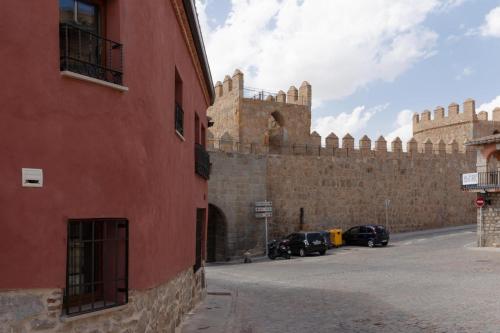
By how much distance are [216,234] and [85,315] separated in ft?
71.2

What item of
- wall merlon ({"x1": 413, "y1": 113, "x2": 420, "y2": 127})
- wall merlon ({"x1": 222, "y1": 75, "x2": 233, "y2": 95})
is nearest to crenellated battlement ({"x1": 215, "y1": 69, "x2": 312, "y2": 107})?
wall merlon ({"x1": 222, "y1": 75, "x2": 233, "y2": 95})

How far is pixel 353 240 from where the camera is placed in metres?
28.7

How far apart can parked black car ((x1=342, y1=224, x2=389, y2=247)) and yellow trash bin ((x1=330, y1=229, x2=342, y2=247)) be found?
0.75 metres

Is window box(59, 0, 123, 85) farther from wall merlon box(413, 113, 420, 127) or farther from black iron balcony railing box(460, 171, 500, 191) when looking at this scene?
wall merlon box(413, 113, 420, 127)

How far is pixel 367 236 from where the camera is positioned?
27.9m

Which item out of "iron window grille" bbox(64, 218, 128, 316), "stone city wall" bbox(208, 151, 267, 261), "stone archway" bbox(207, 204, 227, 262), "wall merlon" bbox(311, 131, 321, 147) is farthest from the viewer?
"wall merlon" bbox(311, 131, 321, 147)

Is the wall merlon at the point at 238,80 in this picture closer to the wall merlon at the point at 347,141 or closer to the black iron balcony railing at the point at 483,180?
the wall merlon at the point at 347,141

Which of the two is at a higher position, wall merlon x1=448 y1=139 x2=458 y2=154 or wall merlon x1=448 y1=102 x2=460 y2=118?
wall merlon x1=448 y1=102 x2=460 y2=118

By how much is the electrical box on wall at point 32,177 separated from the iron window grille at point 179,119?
4125 mm

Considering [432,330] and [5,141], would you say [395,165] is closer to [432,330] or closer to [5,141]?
[432,330]

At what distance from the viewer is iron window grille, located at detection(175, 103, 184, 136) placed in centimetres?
927

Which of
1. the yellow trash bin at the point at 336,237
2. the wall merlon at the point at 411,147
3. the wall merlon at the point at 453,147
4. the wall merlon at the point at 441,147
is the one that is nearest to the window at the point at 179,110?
the yellow trash bin at the point at 336,237

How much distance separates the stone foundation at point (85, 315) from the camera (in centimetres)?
481

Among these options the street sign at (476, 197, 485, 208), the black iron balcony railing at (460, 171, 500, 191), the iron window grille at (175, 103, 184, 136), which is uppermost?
the iron window grille at (175, 103, 184, 136)
